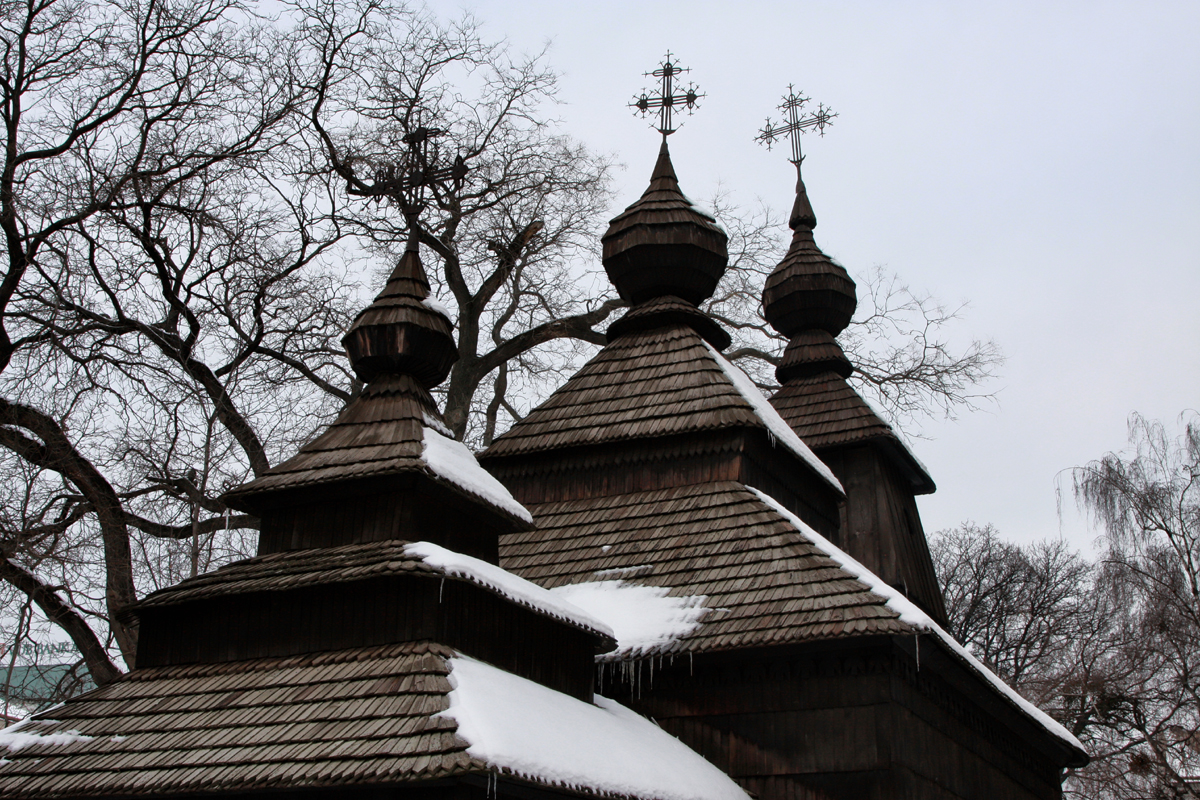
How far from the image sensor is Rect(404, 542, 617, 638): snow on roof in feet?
28.7

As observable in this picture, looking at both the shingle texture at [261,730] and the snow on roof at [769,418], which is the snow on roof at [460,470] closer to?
the shingle texture at [261,730]

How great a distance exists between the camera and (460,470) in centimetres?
1005

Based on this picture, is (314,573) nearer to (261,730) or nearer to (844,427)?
(261,730)

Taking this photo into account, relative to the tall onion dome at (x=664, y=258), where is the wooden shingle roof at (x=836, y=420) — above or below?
below

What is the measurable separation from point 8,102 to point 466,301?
8691 millimetres

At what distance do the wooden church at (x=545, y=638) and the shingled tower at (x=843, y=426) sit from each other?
105 inches

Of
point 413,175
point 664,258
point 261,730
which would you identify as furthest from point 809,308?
point 261,730

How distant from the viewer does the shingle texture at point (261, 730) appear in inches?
289

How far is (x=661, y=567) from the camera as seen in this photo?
1189 centimetres

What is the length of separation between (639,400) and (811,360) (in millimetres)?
6915

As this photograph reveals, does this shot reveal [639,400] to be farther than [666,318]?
No

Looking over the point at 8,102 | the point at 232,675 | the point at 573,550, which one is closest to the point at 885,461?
the point at 573,550

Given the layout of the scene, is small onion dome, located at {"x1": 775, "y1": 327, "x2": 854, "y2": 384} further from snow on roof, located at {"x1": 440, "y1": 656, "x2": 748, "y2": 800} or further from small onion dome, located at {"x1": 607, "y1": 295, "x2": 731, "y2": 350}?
snow on roof, located at {"x1": 440, "y1": 656, "x2": 748, "y2": 800}

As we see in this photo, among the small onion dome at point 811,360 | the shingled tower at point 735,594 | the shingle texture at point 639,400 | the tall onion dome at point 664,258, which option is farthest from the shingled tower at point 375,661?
the small onion dome at point 811,360
